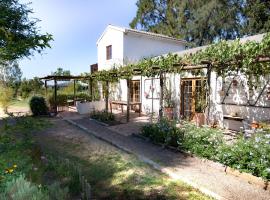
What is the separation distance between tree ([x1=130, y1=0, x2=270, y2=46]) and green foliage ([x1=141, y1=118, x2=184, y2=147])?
61.0ft

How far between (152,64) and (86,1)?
4763 millimetres

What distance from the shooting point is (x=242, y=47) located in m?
8.56

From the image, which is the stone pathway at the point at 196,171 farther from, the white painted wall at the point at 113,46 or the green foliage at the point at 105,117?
the white painted wall at the point at 113,46

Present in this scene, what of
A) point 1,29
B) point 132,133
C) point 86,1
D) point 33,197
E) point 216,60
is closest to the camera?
point 1,29

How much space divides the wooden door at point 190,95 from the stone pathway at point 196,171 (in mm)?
4587

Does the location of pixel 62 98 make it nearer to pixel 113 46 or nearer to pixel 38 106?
pixel 38 106

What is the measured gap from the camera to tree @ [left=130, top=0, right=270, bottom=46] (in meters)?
24.9

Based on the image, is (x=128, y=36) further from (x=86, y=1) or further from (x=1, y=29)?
(x=1, y=29)

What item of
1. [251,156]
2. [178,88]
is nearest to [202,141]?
[251,156]

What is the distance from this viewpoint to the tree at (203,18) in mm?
24922

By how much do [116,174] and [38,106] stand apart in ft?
39.6

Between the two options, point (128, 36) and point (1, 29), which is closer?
point (1, 29)

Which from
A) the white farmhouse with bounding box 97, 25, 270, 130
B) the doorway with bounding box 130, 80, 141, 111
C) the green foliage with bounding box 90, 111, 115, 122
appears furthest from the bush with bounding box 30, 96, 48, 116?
the doorway with bounding box 130, 80, 141, 111

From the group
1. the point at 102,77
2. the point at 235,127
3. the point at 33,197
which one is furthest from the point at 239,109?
the point at 33,197
